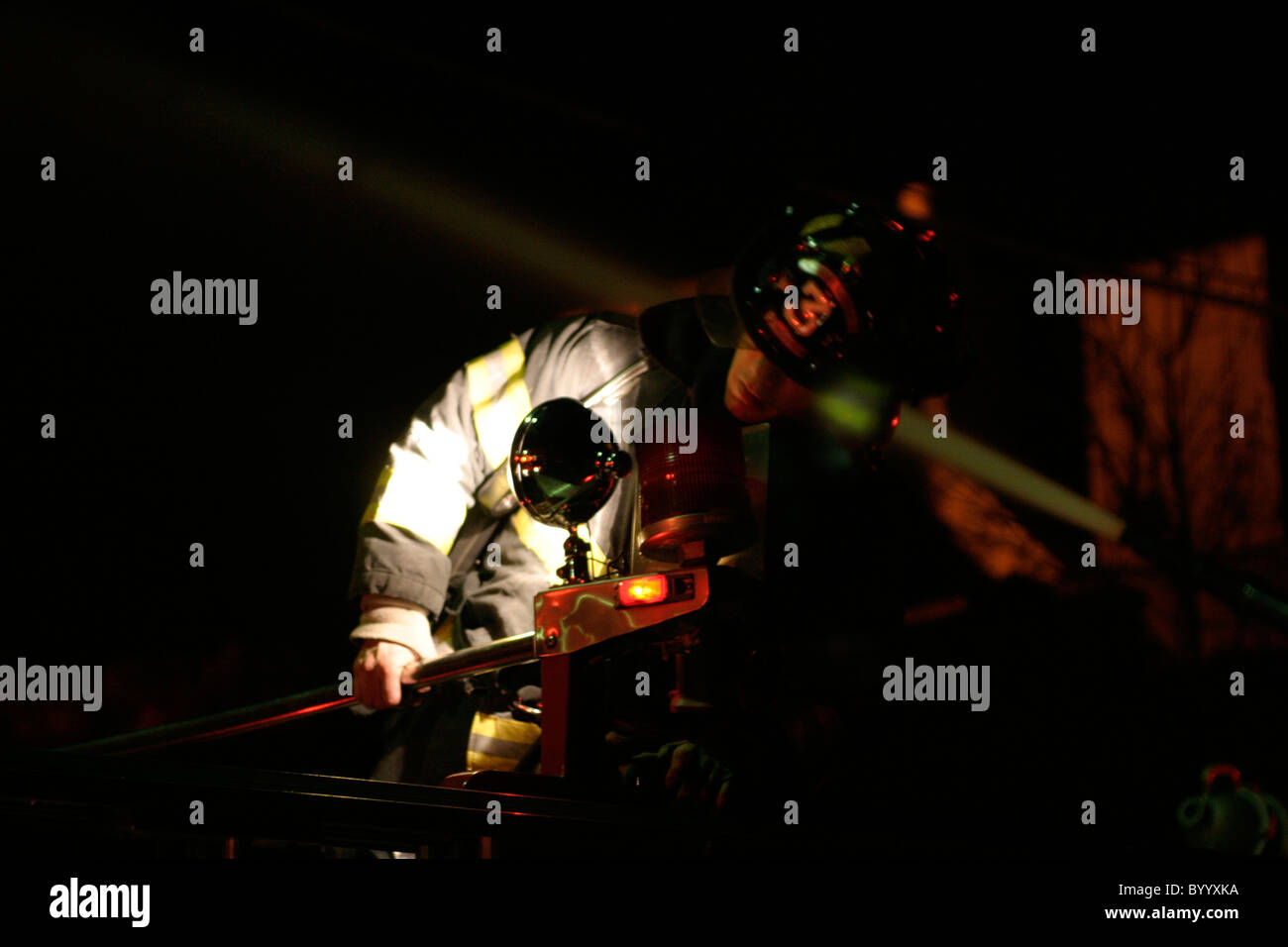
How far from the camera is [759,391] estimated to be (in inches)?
80.0

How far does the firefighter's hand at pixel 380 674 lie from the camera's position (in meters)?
2.23

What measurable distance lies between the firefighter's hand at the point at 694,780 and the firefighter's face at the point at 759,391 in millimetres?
671

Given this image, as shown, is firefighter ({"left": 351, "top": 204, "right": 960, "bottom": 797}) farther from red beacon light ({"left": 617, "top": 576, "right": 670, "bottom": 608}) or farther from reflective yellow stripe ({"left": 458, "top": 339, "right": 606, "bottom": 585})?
red beacon light ({"left": 617, "top": 576, "right": 670, "bottom": 608})

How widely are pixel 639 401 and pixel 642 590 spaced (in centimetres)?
111

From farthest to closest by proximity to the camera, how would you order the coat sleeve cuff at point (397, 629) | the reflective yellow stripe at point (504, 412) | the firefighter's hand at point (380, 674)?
the reflective yellow stripe at point (504, 412)
the coat sleeve cuff at point (397, 629)
the firefighter's hand at point (380, 674)

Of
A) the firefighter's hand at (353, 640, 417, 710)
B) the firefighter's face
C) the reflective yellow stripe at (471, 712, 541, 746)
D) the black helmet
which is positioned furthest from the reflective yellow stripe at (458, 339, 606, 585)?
the black helmet

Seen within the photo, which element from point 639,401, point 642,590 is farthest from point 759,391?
point 639,401

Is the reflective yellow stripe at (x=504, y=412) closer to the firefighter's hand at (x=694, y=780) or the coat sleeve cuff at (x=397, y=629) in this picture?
the coat sleeve cuff at (x=397, y=629)

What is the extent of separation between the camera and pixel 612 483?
1.97m

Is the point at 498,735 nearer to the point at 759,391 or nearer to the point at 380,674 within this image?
the point at 380,674

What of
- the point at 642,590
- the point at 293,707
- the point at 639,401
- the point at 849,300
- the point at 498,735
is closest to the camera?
the point at 642,590

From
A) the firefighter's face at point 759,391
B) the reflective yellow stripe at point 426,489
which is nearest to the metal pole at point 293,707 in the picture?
the reflective yellow stripe at point 426,489
